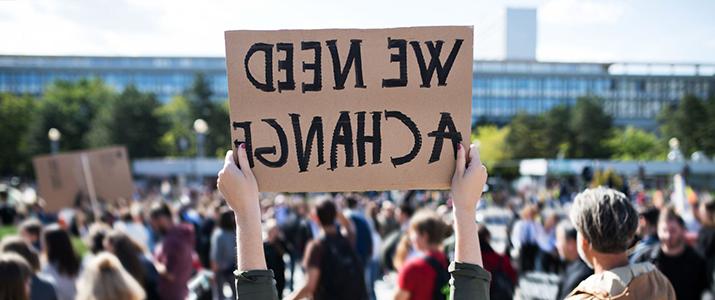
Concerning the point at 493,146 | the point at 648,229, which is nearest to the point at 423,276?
the point at 648,229

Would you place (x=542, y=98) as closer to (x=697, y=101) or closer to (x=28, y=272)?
(x=697, y=101)

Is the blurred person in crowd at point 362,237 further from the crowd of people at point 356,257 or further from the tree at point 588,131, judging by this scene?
the tree at point 588,131

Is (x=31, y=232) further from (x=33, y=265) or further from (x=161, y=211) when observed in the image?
(x=33, y=265)

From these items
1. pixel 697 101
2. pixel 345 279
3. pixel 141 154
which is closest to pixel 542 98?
pixel 697 101

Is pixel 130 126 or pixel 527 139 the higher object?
pixel 130 126

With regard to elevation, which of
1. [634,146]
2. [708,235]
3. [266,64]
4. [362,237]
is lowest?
[634,146]

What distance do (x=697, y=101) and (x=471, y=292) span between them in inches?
2906

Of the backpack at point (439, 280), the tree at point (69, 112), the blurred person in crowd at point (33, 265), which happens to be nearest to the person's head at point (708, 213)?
the backpack at point (439, 280)

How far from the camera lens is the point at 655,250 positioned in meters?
5.54

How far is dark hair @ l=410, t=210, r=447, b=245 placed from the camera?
458 centimetres

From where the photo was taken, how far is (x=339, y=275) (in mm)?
5086

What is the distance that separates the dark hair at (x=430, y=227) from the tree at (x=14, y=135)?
66.3 m

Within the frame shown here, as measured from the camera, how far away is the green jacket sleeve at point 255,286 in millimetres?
1829

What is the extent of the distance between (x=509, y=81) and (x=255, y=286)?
109494 mm
